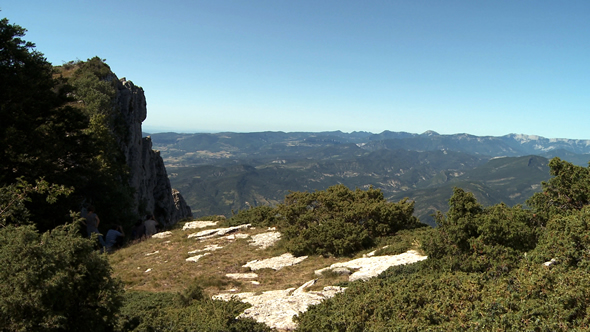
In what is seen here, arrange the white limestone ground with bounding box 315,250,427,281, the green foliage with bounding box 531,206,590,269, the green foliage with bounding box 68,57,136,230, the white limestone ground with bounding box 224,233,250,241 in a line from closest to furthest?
the green foliage with bounding box 531,206,590,269 < the white limestone ground with bounding box 315,250,427,281 < the white limestone ground with bounding box 224,233,250,241 < the green foliage with bounding box 68,57,136,230

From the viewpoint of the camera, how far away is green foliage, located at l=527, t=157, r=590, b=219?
11.6 metres

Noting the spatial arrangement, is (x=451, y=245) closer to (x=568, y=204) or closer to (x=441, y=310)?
(x=441, y=310)

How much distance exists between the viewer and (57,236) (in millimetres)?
6180

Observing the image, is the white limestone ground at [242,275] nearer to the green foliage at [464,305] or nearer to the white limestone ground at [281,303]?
the white limestone ground at [281,303]

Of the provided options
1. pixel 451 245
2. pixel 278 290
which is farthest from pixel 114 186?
pixel 451 245

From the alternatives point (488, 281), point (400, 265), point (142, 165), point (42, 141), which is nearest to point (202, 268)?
point (400, 265)

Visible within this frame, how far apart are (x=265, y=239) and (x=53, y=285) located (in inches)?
590

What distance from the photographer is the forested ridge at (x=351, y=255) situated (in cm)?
542

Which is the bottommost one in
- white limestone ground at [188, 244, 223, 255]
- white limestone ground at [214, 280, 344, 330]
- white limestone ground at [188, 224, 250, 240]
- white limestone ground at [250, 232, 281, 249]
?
white limestone ground at [188, 224, 250, 240]

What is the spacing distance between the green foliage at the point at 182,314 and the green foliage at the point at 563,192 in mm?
10992

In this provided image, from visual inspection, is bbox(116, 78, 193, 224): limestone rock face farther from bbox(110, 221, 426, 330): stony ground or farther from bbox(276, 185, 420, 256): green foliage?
bbox(276, 185, 420, 256): green foliage

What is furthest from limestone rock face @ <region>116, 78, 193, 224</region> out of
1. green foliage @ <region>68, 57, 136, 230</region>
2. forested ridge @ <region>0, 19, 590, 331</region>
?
forested ridge @ <region>0, 19, 590, 331</region>

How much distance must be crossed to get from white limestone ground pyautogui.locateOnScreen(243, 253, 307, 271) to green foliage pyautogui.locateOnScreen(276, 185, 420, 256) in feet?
1.73

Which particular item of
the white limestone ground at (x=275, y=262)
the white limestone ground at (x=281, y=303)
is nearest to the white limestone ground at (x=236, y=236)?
the white limestone ground at (x=275, y=262)
